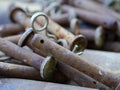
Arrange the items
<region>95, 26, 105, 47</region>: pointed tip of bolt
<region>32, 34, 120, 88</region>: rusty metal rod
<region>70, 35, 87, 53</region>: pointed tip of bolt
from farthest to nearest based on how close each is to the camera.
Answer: <region>95, 26, 105, 47</region>: pointed tip of bolt, <region>70, 35, 87, 53</region>: pointed tip of bolt, <region>32, 34, 120, 88</region>: rusty metal rod

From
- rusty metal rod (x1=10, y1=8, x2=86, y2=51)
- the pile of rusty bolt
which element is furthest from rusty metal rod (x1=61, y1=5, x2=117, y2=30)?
rusty metal rod (x1=10, y1=8, x2=86, y2=51)

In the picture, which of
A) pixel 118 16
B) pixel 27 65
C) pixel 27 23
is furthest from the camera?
pixel 118 16

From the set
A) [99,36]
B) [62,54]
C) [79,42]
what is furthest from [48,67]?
[99,36]

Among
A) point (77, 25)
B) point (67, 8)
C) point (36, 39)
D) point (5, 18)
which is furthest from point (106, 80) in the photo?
point (5, 18)

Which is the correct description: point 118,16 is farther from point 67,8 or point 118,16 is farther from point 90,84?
point 90,84

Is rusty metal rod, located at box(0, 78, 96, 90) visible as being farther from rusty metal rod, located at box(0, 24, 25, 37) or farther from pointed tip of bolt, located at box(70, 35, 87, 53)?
rusty metal rod, located at box(0, 24, 25, 37)

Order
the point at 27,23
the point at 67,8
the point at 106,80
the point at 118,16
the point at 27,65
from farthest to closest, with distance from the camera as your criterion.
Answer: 1. the point at 67,8
2. the point at 118,16
3. the point at 27,23
4. the point at 27,65
5. the point at 106,80
